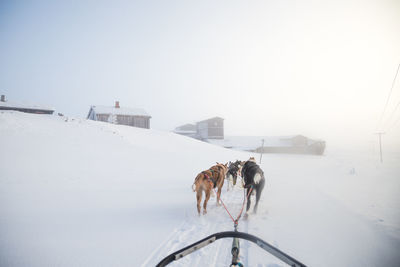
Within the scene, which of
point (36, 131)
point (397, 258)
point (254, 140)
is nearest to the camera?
point (397, 258)

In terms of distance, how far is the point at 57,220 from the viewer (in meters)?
4.13

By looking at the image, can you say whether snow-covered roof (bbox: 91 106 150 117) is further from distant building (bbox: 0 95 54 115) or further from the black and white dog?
the black and white dog

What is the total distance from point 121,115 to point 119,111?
4.32ft

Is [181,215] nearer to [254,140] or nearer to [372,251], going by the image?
[372,251]

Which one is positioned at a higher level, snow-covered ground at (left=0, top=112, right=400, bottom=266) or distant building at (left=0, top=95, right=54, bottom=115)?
distant building at (left=0, top=95, right=54, bottom=115)

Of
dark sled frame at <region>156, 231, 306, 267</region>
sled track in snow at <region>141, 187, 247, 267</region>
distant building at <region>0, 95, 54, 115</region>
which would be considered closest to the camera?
dark sled frame at <region>156, 231, 306, 267</region>

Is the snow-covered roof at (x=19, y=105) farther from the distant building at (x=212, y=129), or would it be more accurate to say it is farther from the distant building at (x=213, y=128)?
the distant building at (x=213, y=128)

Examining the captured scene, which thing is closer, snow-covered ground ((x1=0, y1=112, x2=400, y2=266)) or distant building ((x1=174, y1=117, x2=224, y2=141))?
snow-covered ground ((x1=0, y1=112, x2=400, y2=266))

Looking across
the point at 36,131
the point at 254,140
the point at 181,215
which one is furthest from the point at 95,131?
the point at 254,140

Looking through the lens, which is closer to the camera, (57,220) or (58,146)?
(57,220)

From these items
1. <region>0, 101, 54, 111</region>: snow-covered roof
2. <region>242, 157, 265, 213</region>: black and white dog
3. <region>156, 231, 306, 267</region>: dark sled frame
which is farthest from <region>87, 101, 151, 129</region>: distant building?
<region>156, 231, 306, 267</region>: dark sled frame

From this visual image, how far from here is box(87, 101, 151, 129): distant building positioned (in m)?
29.7

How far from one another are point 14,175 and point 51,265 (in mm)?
6721

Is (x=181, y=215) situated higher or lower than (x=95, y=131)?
lower
